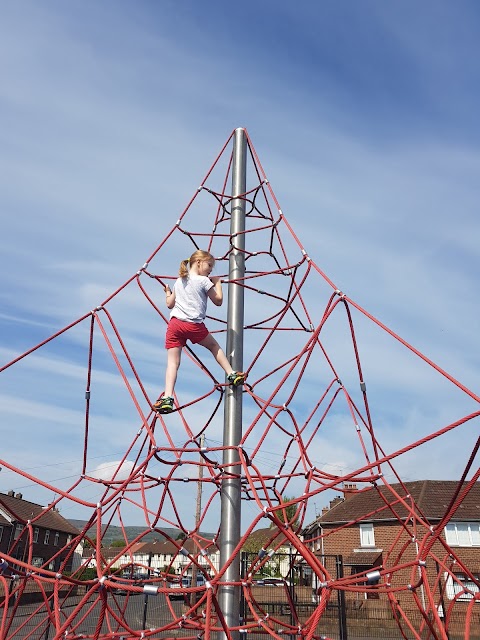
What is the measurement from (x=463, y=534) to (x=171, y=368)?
23.7 meters

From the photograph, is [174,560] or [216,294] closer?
[216,294]

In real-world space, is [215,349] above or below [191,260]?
below

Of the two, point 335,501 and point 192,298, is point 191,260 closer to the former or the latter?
point 192,298

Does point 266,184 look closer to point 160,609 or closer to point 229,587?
point 229,587

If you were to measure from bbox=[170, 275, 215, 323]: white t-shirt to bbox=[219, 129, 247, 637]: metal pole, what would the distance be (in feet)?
1.21

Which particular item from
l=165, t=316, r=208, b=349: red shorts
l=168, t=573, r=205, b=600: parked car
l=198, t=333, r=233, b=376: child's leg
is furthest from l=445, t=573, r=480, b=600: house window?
l=165, t=316, r=208, b=349: red shorts

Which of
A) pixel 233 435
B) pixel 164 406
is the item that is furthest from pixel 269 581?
pixel 164 406

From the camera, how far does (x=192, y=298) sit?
4.53 m

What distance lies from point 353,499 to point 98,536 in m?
28.3

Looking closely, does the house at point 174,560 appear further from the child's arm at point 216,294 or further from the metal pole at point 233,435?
the child's arm at point 216,294

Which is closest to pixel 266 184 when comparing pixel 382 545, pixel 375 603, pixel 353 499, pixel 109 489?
pixel 109 489

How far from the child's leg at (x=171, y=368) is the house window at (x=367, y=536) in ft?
78.2

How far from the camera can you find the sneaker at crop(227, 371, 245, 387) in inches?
167

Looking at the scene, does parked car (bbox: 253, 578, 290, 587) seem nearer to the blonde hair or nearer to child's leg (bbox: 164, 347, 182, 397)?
child's leg (bbox: 164, 347, 182, 397)
